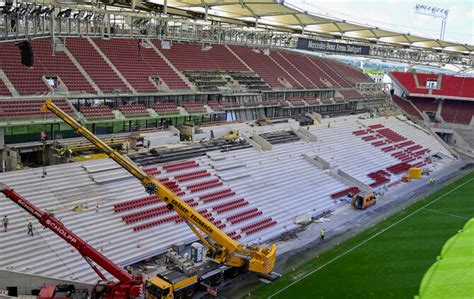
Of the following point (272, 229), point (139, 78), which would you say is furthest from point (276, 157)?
point (139, 78)

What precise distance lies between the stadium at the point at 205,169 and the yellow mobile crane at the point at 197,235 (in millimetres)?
75

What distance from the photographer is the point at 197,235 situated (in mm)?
20500

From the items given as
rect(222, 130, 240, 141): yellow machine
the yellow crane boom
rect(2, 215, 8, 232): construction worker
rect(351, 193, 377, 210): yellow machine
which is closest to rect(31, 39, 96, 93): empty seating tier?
rect(222, 130, 240, 141): yellow machine

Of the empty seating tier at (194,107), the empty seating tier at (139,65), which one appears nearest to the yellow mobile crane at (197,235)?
the empty seating tier at (139,65)

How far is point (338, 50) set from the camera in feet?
142

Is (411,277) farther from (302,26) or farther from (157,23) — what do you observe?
(302,26)

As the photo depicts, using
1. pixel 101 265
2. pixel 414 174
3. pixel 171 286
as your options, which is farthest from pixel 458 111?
pixel 101 265

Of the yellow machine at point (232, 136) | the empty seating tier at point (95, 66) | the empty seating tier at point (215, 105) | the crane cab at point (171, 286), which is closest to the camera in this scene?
the crane cab at point (171, 286)

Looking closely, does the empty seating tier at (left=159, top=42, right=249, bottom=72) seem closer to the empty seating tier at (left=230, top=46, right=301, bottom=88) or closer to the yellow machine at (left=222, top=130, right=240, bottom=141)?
the empty seating tier at (left=230, top=46, right=301, bottom=88)

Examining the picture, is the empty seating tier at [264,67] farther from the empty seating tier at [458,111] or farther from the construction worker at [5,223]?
the construction worker at [5,223]

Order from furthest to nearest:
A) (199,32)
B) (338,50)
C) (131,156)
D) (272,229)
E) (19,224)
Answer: (338,50), (199,32), (131,156), (272,229), (19,224)

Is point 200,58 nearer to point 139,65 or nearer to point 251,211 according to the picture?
point 139,65

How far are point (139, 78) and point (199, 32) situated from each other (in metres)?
6.64

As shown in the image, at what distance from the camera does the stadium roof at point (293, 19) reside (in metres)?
29.7
